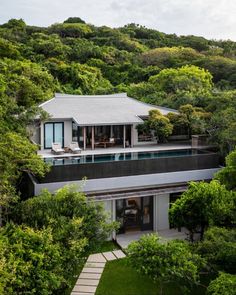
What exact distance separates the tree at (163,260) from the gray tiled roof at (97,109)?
12293mm

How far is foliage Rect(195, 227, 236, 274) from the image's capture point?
12.8m

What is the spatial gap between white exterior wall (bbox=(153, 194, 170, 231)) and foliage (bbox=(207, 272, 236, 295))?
361 inches

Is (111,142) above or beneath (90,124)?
beneath

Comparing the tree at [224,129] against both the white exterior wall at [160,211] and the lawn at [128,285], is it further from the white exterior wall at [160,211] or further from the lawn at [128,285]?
the lawn at [128,285]

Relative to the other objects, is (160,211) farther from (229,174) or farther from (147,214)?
(229,174)

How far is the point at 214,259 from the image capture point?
13367 millimetres

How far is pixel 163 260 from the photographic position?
12078mm

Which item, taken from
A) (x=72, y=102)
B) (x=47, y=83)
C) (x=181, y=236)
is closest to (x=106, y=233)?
(x=181, y=236)

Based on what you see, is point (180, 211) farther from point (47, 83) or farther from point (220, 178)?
point (47, 83)

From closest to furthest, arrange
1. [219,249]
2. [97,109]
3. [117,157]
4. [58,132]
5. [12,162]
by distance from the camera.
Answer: [219,249] → [12,162] → [117,157] → [58,132] → [97,109]

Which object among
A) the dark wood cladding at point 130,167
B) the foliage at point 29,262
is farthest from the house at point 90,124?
the foliage at point 29,262

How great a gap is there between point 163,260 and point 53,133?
14502 mm

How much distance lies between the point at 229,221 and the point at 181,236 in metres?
4.50

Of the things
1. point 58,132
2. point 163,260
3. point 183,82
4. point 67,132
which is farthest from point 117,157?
point 183,82
